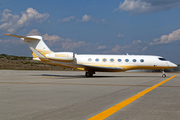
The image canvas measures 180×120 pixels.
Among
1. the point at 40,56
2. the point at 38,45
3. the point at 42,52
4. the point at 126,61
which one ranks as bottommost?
the point at 126,61

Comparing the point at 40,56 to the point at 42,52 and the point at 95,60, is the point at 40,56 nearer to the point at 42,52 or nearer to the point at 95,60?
the point at 42,52

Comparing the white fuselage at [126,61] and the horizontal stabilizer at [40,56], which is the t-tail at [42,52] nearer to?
the horizontal stabilizer at [40,56]

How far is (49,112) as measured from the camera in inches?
244

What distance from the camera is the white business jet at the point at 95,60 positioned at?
1018 inches

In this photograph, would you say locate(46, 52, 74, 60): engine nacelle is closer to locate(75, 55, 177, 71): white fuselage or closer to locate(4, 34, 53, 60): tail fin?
locate(75, 55, 177, 71): white fuselage

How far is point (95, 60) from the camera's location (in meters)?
26.7

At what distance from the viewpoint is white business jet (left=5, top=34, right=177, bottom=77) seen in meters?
25.9

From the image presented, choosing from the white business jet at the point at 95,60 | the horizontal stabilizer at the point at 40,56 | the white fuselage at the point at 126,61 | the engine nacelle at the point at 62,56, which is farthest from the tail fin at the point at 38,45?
the white fuselage at the point at 126,61

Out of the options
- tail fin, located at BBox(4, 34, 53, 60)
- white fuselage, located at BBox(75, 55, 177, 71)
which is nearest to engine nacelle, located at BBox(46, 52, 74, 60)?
white fuselage, located at BBox(75, 55, 177, 71)

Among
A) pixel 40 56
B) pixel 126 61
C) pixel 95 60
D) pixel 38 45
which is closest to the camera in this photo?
pixel 40 56

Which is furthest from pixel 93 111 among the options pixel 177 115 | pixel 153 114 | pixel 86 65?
pixel 86 65

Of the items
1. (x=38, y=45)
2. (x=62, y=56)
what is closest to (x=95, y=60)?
(x=62, y=56)

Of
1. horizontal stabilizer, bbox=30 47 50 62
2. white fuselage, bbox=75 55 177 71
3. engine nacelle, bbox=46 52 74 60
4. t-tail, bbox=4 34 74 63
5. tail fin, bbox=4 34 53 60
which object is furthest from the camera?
tail fin, bbox=4 34 53 60

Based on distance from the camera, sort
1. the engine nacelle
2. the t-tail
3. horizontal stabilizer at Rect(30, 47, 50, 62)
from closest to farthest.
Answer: horizontal stabilizer at Rect(30, 47, 50, 62) < the t-tail < the engine nacelle
